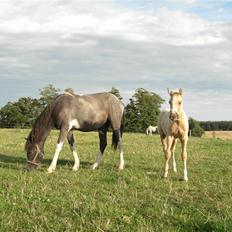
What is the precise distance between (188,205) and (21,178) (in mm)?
4532

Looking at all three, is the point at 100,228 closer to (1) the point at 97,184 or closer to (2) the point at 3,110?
(1) the point at 97,184

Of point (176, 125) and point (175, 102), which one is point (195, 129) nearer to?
point (176, 125)

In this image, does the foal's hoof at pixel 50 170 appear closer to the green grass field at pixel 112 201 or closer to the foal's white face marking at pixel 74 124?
the green grass field at pixel 112 201

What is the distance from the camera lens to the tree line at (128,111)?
73.4 meters

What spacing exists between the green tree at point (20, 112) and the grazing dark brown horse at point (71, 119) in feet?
217

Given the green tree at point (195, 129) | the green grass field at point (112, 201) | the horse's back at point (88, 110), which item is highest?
the horse's back at point (88, 110)

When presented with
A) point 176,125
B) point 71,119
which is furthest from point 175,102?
point 71,119

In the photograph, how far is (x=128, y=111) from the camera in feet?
250

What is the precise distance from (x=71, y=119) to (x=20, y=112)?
7327cm

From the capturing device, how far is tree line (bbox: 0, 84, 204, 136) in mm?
73375

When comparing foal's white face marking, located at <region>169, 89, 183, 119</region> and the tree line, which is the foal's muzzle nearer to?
foal's white face marking, located at <region>169, 89, 183, 119</region>

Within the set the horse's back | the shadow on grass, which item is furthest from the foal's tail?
the shadow on grass

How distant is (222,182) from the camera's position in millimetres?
10867

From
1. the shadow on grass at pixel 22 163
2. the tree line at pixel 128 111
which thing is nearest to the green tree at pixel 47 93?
the tree line at pixel 128 111
